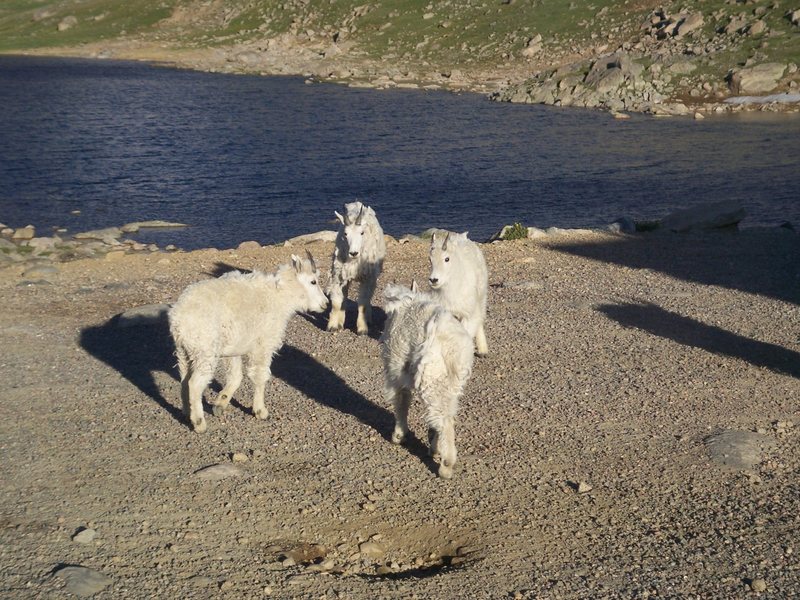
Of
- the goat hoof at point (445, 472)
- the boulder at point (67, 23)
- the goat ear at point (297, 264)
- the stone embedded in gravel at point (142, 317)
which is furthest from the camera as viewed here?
the boulder at point (67, 23)

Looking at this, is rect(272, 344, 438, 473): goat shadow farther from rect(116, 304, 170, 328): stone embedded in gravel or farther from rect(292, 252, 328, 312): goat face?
rect(116, 304, 170, 328): stone embedded in gravel

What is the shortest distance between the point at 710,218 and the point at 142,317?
14.9 meters

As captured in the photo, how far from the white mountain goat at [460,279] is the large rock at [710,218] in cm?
1240

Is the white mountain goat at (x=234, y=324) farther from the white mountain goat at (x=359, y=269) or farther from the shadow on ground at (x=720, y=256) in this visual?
the shadow on ground at (x=720, y=256)

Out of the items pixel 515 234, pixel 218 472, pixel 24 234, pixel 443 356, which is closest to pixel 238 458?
pixel 218 472

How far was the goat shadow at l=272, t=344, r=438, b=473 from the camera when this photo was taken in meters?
11.9

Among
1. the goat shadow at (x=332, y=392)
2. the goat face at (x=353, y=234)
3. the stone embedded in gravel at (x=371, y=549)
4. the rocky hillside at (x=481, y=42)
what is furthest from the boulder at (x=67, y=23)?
the stone embedded in gravel at (x=371, y=549)

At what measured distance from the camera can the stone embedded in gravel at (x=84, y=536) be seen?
909 cm

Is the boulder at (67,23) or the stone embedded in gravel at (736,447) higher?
the stone embedded in gravel at (736,447)

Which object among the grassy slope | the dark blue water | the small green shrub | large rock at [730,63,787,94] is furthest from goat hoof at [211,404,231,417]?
the grassy slope

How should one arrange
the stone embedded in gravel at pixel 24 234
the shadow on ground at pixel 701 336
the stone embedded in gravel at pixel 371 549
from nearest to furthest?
1. the stone embedded in gravel at pixel 371 549
2. the shadow on ground at pixel 701 336
3. the stone embedded in gravel at pixel 24 234

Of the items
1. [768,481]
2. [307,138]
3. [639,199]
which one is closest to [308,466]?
[768,481]

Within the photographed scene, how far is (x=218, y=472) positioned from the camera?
10719mm

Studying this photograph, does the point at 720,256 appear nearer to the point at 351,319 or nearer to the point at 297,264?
the point at 351,319
